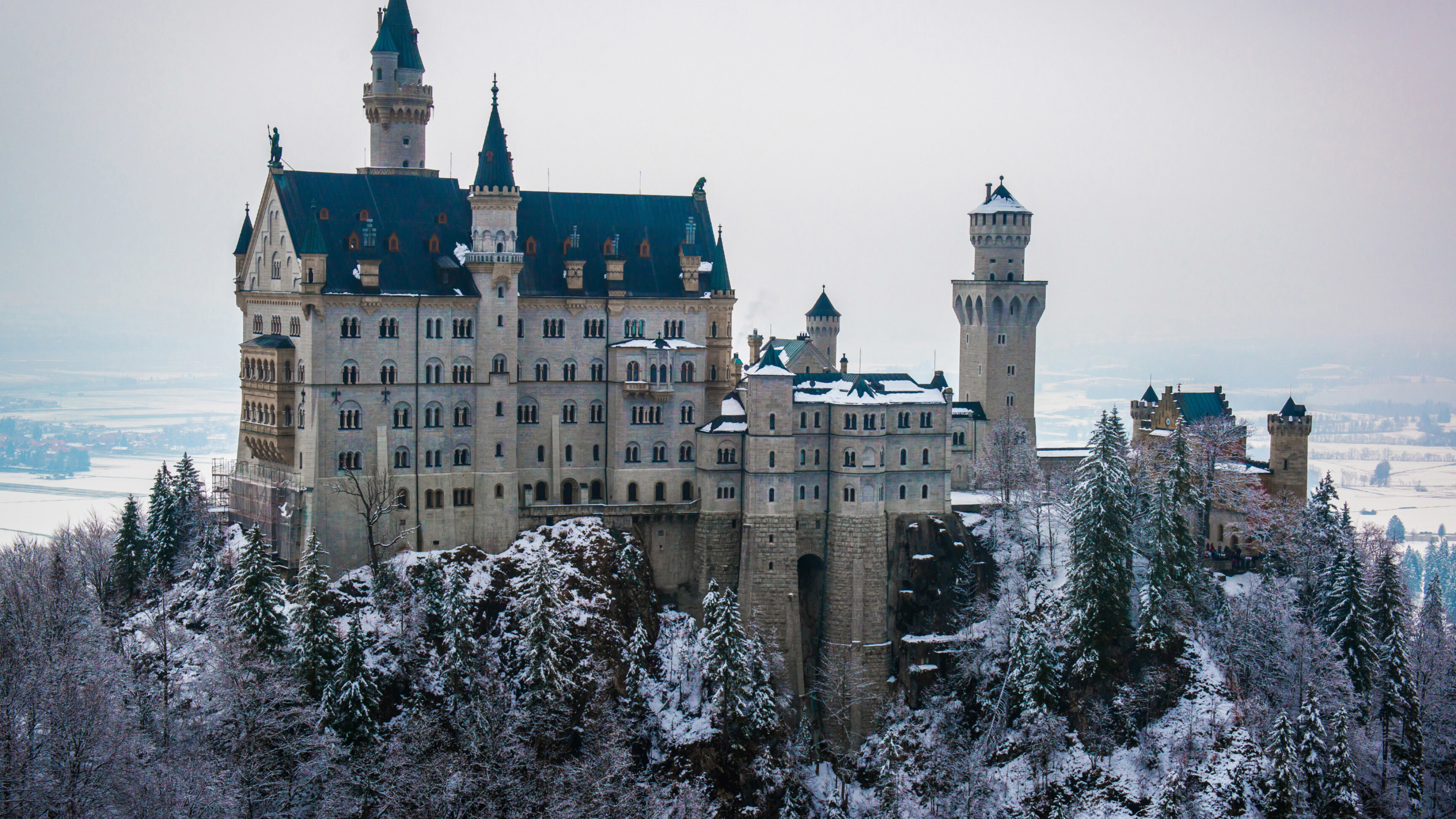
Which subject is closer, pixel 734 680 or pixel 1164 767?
pixel 1164 767

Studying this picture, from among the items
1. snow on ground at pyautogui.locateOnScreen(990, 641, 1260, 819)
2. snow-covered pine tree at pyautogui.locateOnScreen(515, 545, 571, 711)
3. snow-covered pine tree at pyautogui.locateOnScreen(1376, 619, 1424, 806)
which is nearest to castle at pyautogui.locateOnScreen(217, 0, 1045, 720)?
snow-covered pine tree at pyautogui.locateOnScreen(515, 545, 571, 711)

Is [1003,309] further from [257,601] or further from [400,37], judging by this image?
[257,601]

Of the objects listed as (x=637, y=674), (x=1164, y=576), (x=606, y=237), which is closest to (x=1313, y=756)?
(x=1164, y=576)

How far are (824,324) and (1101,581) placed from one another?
3623 centimetres

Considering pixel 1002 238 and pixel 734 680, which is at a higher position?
pixel 1002 238

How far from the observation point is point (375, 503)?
100 meters

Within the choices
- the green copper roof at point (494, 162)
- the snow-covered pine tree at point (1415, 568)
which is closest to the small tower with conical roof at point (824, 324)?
the green copper roof at point (494, 162)

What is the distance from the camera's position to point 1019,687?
9869 centimetres

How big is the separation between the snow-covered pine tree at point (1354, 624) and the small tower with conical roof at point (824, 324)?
139 feet

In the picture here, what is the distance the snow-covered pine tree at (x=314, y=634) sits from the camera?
90.2 m

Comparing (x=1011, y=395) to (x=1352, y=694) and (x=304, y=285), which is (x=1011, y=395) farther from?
(x=304, y=285)

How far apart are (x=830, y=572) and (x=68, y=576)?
1936 inches

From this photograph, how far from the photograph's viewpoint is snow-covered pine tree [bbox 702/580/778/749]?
96688 mm

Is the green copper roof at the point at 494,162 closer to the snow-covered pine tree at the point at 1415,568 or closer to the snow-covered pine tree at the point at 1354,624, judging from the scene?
the snow-covered pine tree at the point at 1354,624
